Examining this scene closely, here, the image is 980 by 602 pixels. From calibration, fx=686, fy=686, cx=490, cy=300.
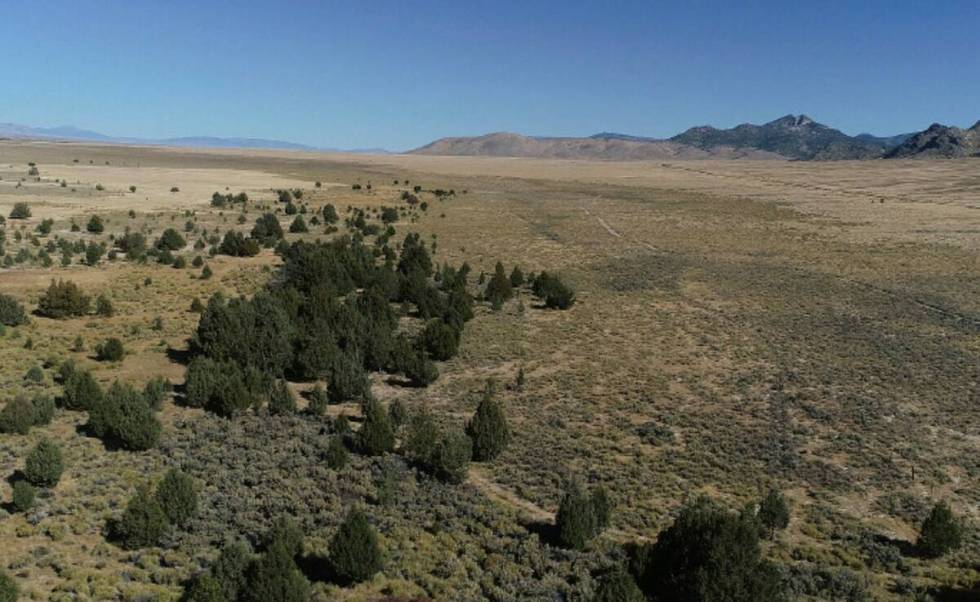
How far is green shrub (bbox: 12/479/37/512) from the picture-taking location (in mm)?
14812

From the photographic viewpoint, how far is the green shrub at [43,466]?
1577 centimetres

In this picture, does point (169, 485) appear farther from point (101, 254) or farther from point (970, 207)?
point (970, 207)

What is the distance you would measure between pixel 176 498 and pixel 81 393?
773cm

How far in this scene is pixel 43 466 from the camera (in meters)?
15.8

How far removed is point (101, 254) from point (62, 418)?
28.1 metres

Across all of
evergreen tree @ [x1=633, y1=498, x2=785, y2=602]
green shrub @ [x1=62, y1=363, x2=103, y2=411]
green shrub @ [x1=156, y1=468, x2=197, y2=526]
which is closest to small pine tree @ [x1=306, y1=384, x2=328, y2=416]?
green shrub @ [x1=62, y1=363, x2=103, y2=411]

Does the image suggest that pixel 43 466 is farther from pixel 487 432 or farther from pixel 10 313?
pixel 10 313

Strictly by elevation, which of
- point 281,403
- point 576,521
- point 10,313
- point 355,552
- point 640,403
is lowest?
point 640,403

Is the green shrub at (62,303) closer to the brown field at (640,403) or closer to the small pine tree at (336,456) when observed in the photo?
the brown field at (640,403)

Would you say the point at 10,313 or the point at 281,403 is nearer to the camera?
the point at 281,403

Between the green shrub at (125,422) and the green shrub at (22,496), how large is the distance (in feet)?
10.6

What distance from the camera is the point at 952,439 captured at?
21969 millimetres

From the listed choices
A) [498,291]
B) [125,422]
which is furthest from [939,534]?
[498,291]

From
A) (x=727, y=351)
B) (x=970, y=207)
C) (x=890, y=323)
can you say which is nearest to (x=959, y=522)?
(x=727, y=351)
